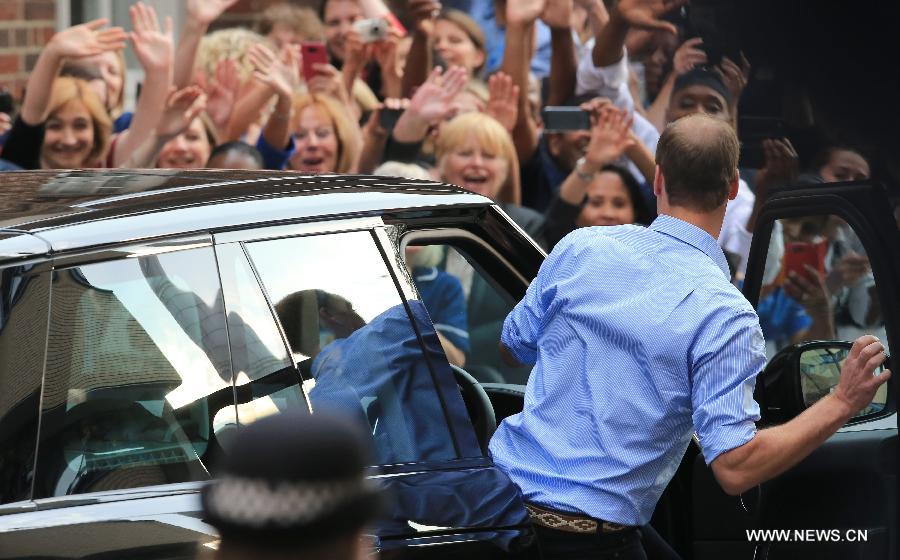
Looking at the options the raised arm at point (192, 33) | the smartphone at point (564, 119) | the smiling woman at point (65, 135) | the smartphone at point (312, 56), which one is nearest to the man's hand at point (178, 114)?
the raised arm at point (192, 33)

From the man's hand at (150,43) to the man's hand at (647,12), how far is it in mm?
2305

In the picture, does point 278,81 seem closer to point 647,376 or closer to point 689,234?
point 689,234

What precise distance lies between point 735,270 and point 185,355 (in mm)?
3878

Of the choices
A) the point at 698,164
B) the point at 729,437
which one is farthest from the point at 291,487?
the point at 698,164

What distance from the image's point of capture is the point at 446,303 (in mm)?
6223

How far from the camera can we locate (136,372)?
94.2 inches

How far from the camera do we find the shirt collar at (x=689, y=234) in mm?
2898

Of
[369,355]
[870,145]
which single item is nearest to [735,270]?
[870,145]

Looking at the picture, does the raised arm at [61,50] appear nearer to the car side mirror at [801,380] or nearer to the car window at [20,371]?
the car side mirror at [801,380]

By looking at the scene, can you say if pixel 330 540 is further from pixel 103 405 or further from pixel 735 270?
pixel 735 270

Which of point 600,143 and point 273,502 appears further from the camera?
point 600,143

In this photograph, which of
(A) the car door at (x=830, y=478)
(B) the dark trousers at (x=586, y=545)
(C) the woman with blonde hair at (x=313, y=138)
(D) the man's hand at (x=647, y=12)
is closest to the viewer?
(B) the dark trousers at (x=586, y=545)

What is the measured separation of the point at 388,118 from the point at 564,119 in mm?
943

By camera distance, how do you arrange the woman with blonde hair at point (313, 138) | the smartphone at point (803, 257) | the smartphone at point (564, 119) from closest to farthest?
the smartphone at point (803, 257), the smartphone at point (564, 119), the woman with blonde hair at point (313, 138)
